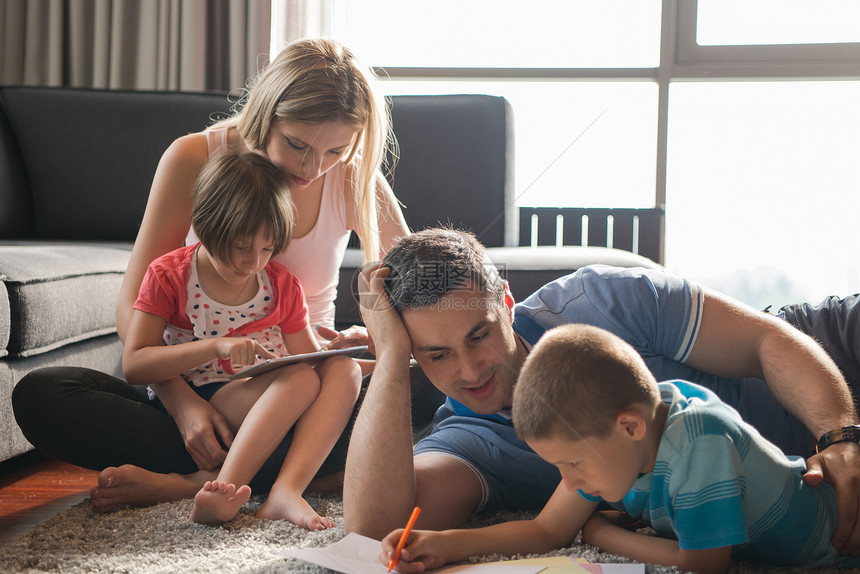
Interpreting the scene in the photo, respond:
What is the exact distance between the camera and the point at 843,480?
806 millimetres

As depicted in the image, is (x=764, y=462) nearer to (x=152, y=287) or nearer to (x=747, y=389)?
(x=747, y=389)

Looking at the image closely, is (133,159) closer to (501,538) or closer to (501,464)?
(501,464)

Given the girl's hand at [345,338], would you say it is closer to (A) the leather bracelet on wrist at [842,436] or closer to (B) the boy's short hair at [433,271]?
(B) the boy's short hair at [433,271]

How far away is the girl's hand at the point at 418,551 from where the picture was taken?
0.76 meters

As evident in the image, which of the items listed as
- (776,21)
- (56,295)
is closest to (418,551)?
(56,295)

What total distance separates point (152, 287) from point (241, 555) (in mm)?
508

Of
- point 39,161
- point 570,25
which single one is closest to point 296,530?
point 39,161

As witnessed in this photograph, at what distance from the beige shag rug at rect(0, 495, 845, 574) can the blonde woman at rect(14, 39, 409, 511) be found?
0.07m

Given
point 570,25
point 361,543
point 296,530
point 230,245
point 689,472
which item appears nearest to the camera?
point 689,472

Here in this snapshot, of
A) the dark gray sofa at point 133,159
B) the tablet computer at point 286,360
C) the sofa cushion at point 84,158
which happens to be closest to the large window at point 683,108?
the dark gray sofa at point 133,159

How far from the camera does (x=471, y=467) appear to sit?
1.01 m

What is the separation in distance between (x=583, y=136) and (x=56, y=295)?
7.22 ft

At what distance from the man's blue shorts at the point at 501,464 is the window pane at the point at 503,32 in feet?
7.32

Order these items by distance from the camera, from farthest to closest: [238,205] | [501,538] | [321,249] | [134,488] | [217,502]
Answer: [321,249], [238,205], [134,488], [217,502], [501,538]
